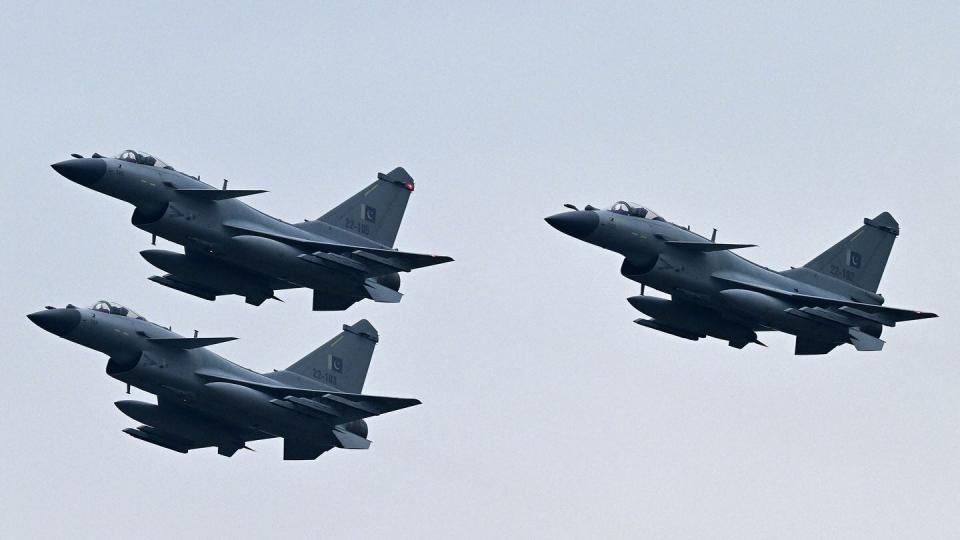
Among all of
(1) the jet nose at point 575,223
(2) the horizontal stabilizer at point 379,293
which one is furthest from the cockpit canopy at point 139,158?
(1) the jet nose at point 575,223

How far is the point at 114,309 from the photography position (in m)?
81.3

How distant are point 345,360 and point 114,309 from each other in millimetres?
9084

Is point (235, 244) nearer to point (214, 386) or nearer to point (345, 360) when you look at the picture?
point (214, 386)

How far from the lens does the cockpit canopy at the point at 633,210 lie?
8144cm

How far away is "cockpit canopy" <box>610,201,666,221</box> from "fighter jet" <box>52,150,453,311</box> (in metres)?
6.15

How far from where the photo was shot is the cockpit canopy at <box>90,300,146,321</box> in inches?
3191

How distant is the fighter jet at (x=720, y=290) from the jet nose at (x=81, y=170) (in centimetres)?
1526

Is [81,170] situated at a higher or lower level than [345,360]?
higher

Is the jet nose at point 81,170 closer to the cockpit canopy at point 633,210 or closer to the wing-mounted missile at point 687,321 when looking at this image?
the cockpit canopy at point 633,210

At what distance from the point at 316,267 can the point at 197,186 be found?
193 inches

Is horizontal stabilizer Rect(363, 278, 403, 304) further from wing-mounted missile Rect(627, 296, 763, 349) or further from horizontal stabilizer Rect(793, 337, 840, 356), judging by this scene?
horizontal stabilizer Rect(793, 337, 840, 356)

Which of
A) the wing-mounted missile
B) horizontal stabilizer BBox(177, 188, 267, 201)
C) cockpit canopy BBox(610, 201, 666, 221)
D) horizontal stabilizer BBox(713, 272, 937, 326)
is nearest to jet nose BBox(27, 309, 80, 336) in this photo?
horizontal stabilizer BBox(177, 188, 267, 201)

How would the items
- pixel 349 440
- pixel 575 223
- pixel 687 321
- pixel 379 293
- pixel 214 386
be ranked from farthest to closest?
1. pixel 687 321
2. pixel 379 293
3. pixel 349 440
4. pixel 575 223
5. pixel 214 386

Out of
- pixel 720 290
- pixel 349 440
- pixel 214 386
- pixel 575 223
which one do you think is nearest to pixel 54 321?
pixel 214 386
